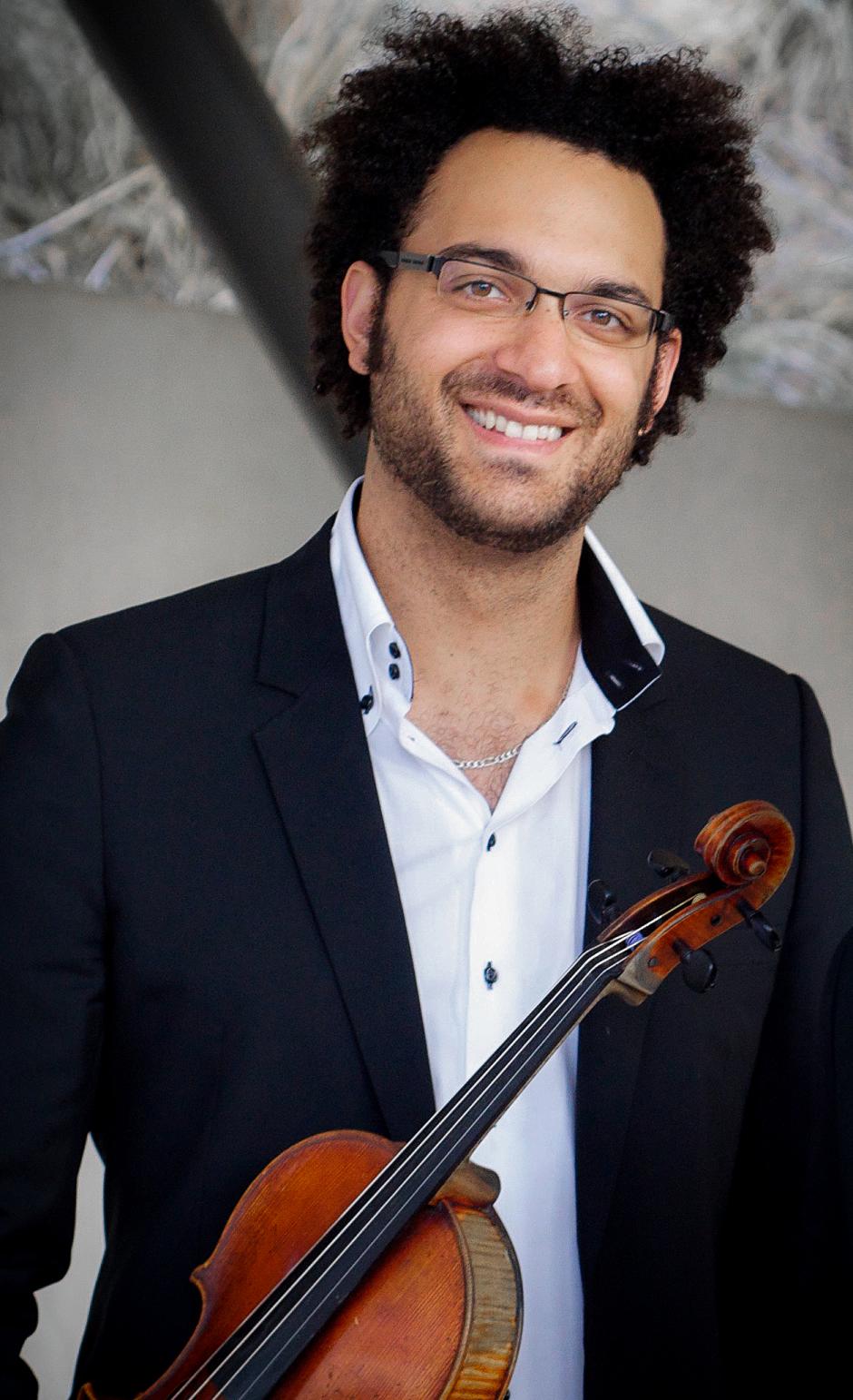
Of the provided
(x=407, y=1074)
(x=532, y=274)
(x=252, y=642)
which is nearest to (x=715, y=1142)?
(x=407, y=1074)

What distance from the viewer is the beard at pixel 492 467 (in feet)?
5.23

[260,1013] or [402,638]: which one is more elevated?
[402,638]

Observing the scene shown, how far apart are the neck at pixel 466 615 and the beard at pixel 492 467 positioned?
0.03 meters

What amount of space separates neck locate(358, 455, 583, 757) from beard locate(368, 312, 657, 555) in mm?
30

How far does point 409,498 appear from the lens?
5.42 ft

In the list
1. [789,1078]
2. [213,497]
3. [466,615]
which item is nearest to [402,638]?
[466,615]

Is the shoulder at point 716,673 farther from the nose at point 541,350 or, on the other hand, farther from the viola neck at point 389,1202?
the viola neck at point 389,1202

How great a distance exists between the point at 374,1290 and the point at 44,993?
17.7 inches

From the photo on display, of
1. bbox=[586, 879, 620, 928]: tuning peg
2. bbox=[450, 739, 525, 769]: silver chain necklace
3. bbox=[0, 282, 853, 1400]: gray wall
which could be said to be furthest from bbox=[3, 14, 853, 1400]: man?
bbox=[0, 282, 853, 1400]: gray wall

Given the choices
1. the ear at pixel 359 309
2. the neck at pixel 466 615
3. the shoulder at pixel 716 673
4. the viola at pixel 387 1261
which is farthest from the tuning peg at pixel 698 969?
the ear at pixel 359 309

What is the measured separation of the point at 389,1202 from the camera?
119 cm

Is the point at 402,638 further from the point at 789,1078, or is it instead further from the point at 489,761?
the point at 789,1078

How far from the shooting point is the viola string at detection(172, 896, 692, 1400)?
116 centimetres

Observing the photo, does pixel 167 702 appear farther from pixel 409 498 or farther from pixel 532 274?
pixel 532 274
